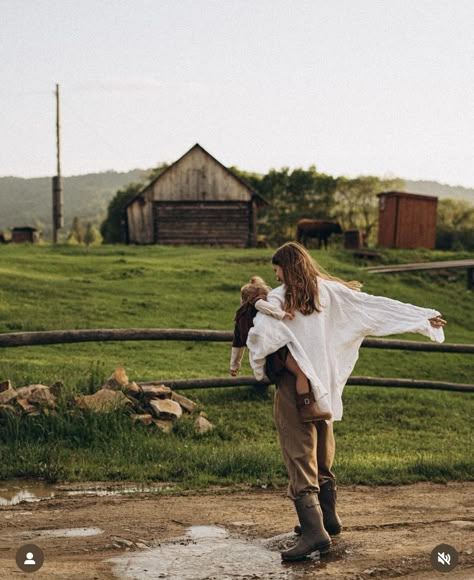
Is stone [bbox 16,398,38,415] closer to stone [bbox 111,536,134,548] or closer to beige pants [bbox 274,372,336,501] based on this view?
stone [bbox 111,536,134,548]

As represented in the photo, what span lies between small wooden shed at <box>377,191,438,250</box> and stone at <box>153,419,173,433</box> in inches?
1039

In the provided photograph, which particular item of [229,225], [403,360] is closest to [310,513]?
[403,360]

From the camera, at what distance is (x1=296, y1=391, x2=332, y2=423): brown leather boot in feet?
16.4

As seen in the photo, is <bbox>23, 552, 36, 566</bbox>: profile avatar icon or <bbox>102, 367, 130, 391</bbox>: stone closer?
<bbox>23, 552, 36, 566</bbox>: profile avatar icon

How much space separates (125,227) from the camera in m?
40.7

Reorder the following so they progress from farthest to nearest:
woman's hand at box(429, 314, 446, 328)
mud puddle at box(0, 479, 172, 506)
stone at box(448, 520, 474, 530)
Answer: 1. mud puddle at box(0, 479, 172, 506)
2. woman's hand at box(429, 314, 446, 328)
3. stone at box(448, 520, 474, 530)

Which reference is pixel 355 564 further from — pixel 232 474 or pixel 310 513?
pixel 232 474

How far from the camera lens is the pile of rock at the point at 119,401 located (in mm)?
8188

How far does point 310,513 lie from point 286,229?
184 feet

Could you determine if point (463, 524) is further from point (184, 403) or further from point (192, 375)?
point (192, 375)

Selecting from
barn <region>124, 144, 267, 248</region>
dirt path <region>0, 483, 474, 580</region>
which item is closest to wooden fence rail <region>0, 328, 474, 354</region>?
dirt path <region>0, 483, 474, 580</region>

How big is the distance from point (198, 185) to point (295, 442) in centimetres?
3487

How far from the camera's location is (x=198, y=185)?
129 feet

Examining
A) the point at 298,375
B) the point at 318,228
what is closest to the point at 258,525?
the point at 298,375
